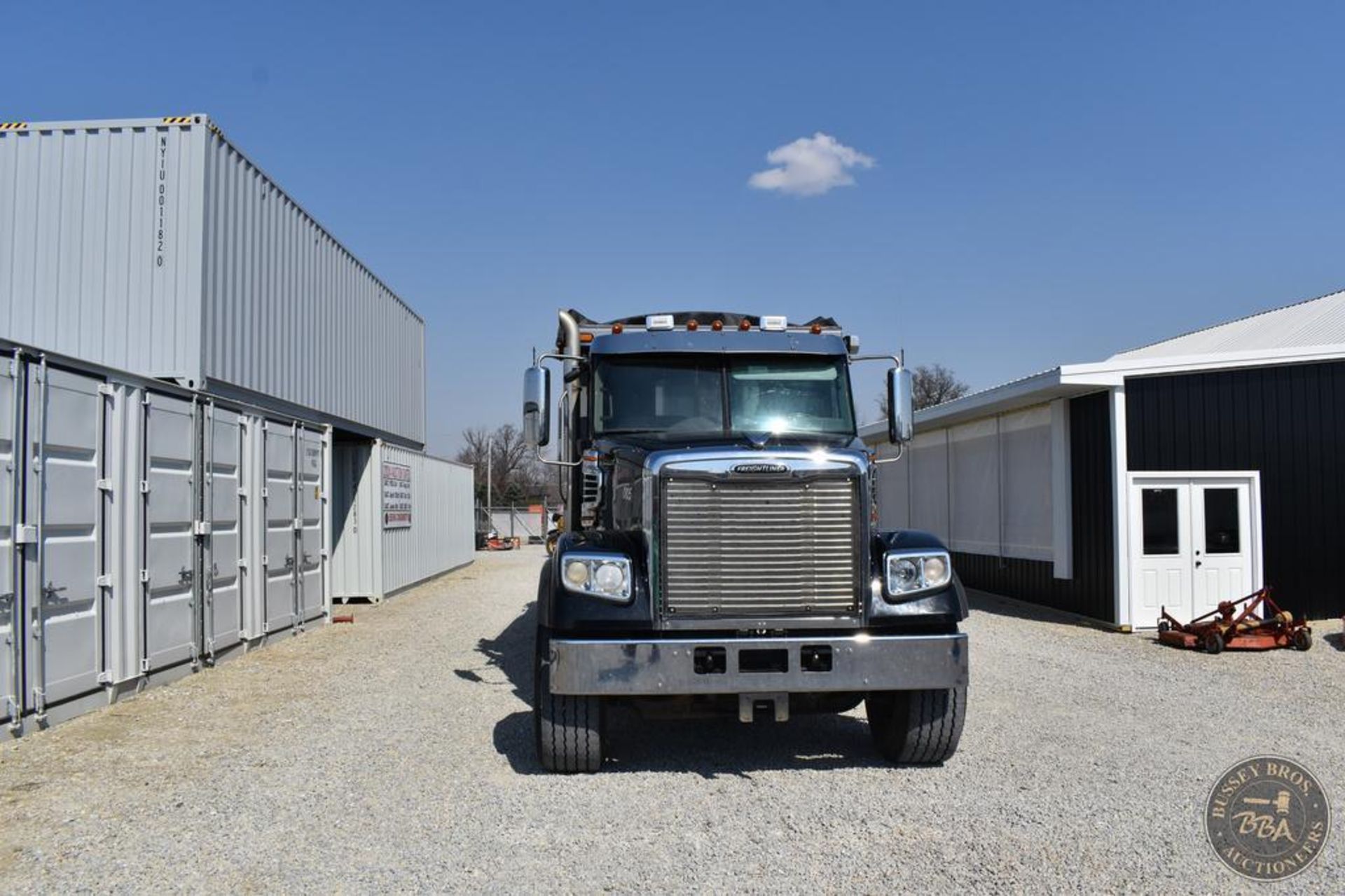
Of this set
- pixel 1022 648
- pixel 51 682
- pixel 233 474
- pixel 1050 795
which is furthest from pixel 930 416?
pixel 51 682

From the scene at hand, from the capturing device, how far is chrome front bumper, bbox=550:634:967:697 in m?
5.09

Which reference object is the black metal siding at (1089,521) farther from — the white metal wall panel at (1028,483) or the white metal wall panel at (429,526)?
the white metal wall panel at (429,526)

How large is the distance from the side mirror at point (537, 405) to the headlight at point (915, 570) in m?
2.47

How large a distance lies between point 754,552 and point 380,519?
12399 millimetres

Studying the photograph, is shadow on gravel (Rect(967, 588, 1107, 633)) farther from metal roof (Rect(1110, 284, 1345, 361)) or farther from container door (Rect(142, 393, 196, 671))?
container door (Rect(142, 393, 196, 671))

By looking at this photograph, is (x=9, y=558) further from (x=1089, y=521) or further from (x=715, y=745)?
(x=1089, y=521)

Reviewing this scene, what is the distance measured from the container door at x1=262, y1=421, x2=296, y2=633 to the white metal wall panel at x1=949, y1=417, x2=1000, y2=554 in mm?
10833

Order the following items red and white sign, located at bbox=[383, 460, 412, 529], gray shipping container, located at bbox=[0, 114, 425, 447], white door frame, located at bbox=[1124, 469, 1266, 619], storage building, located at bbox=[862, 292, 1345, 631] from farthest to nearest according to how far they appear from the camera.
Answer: red and white sign, located at bbox=[383, 460, 412, 529], storage building, located at bbox=[862, 292, 1345, 631], white door frame, located at bbox=[1124, 469, 1266, 619], gray shipping container, located at bbox=[0, 114, 425, 447]

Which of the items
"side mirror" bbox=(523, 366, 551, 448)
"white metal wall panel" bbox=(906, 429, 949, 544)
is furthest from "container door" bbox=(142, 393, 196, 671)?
"white metal wall panel" bbox=(906, 429, 949, 544)

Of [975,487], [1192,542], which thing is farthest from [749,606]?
[975,487]

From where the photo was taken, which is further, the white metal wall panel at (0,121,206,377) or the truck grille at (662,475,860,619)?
the white metal wall panel at (0,121,206,377)

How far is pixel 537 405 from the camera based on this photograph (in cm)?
643

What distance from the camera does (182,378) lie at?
10.2m

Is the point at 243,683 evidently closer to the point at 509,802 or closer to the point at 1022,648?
the point at 509,802
